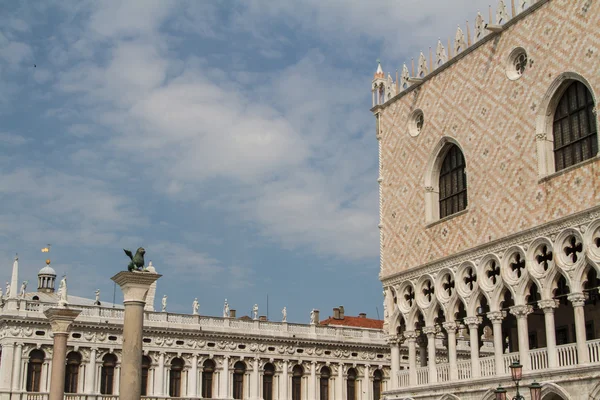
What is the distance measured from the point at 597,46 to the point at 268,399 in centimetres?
2827

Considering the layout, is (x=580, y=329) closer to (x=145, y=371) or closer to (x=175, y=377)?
(x=145, y=371)

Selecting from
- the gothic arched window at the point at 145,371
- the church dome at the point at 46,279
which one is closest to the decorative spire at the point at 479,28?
the gothic arched window at the point at 145,371

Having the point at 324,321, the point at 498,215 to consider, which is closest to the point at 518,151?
the point at 498,215

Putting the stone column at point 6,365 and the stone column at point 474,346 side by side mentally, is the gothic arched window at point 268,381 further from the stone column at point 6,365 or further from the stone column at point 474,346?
the stone column at point 474,346

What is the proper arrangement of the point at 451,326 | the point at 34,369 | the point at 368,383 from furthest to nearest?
the point at 368,383 < the point at 34,369 < the point at 451,326

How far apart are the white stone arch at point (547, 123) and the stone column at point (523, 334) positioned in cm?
384

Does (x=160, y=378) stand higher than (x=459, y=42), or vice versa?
(x=459, y=42)

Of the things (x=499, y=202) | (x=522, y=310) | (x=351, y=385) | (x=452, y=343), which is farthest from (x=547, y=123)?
(x=351, y=385)

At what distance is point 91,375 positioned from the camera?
135 ft

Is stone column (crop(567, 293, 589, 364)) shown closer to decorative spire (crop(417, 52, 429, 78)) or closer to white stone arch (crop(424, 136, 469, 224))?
white stone arch (crop(424, 136, 469, 224))

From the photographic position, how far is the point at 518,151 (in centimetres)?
2578

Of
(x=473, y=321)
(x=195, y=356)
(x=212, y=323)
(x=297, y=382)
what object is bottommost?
(x=473, y=321)

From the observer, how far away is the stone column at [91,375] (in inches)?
1612

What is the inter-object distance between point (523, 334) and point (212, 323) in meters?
22.9
